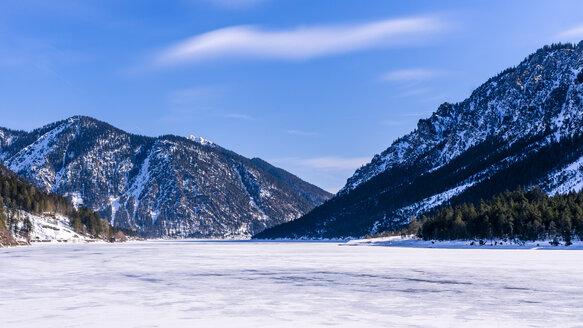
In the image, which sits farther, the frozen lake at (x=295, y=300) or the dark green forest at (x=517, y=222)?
the dark green forest at (x=517, y=222)

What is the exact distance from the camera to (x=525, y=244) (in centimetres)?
13362

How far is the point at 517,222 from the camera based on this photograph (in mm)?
144750

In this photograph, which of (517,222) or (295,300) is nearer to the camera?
(295,300)

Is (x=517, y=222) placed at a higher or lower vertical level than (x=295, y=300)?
higher

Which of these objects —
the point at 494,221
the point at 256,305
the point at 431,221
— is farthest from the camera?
the point at 431,221

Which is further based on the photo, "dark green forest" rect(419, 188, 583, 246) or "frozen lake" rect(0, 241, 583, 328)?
"dark green forest" rect(419, 188, 583, 246)

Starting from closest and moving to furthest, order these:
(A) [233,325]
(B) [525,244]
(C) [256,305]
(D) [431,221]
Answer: (A) [233,325] < (C) [256,305] < (B) [525,244] < (D) [431,221]

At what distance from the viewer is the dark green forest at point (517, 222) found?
13200cm

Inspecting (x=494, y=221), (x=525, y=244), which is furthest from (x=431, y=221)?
(x=525, y=244)

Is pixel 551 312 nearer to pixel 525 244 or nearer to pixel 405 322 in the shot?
pixel 405 322

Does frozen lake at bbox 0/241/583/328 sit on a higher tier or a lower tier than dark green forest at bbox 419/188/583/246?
lower

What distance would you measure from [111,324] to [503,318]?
19.9 m

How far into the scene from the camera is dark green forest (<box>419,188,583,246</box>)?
132000mm

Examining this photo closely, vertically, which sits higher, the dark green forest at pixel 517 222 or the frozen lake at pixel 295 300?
the dark green forest at pixel 517 222
